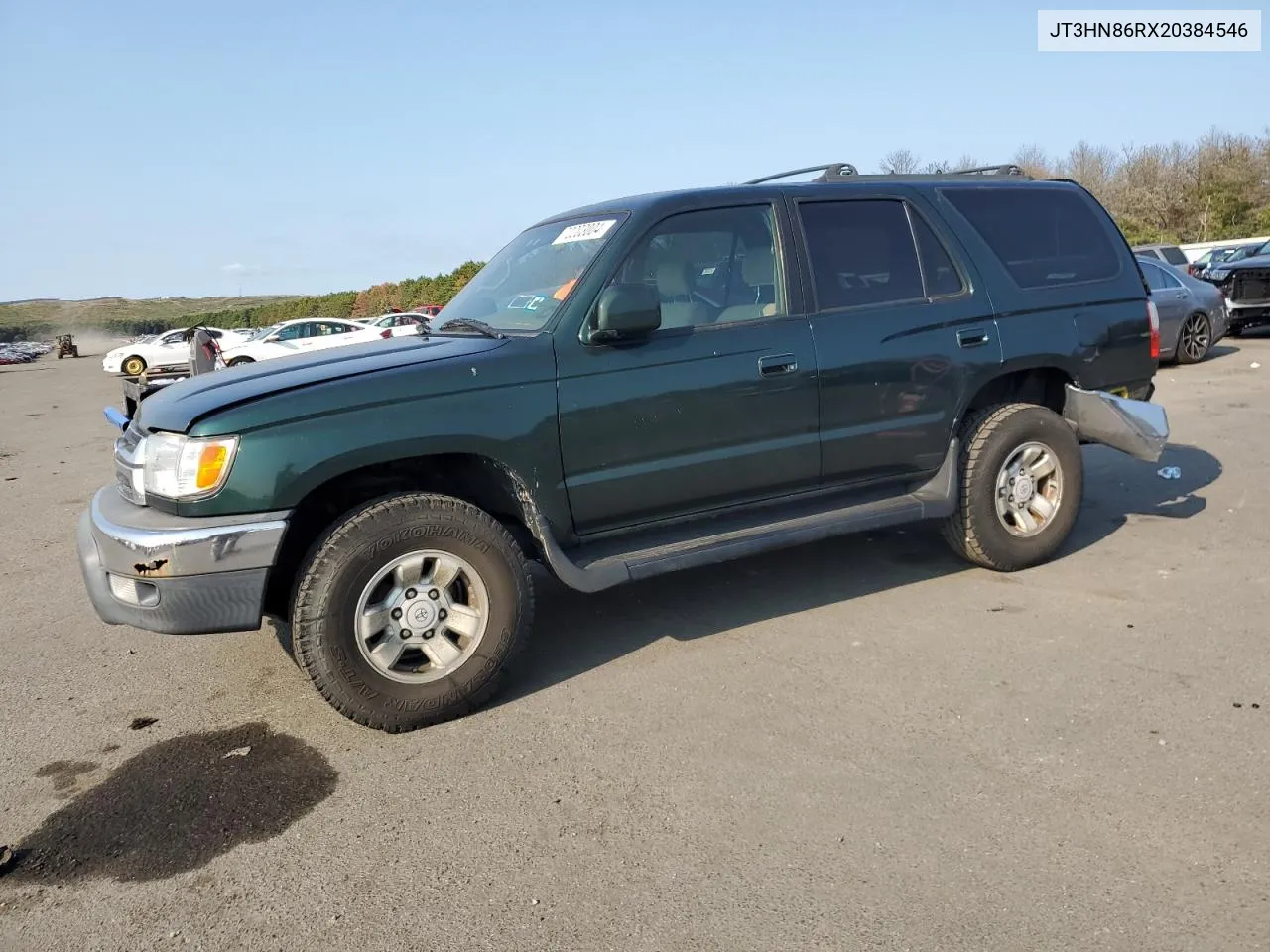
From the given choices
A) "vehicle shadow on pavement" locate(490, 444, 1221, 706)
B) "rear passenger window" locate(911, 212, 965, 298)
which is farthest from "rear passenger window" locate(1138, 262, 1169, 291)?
"rear passenger window" locate(911, 212, 965, 298)

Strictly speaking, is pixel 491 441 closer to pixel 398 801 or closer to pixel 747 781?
pixel 398 801

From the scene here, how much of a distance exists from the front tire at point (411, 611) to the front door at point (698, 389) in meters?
0.50

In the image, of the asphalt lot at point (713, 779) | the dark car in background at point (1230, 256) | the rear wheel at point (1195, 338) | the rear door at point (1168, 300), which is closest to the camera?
the asphalt lot at point (713, 779)

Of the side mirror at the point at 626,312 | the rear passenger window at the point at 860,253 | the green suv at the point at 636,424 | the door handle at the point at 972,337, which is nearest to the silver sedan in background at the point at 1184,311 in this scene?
the green suv at the point at 636,424

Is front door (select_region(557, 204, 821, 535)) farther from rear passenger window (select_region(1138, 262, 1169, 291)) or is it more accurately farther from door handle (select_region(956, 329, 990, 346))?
rear passenger window (select_region(1138, 262, 1169, 291))

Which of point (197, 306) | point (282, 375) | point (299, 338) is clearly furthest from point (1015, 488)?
point (197, 306)

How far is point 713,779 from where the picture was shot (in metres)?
3.18

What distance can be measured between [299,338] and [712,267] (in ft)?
75.8

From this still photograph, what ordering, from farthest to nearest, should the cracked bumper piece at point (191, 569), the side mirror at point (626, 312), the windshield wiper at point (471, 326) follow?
the windshield wiper at point (471, 326) → the side mirror at point (626, 312) → the cracked bumper piece at point (191, 569)

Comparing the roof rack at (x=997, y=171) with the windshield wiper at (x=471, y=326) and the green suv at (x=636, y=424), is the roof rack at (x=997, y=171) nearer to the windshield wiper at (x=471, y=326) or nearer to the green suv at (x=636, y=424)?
the green suv at (x=636, y=424)

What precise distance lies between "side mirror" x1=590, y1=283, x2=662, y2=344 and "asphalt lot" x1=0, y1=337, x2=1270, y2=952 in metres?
1.44

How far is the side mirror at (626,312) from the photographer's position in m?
3.84

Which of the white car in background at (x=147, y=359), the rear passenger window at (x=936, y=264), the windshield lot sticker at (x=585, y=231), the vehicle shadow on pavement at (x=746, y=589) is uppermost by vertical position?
the windshield lot sticker at (x=585, y=231)

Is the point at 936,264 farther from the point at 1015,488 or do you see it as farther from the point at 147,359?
the point at 147,359
